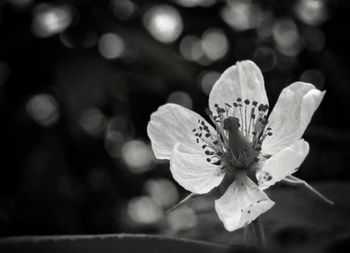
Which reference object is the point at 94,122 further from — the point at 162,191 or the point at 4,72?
the point at 162,191

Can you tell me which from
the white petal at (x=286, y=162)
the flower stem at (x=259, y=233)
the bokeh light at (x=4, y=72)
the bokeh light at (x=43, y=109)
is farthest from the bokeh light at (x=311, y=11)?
the flower stem at (x=259, y=233)

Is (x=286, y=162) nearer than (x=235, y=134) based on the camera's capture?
Yes

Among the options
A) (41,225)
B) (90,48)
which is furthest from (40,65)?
(41,225)

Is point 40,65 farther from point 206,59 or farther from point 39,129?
point 206,59

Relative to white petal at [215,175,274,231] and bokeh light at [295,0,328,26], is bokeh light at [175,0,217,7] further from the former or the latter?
white petal at [215,175,274,231]

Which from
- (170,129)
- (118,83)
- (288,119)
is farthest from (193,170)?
(118,83)

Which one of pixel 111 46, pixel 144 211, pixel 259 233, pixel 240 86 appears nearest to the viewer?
pixel 259 233
